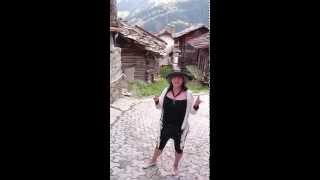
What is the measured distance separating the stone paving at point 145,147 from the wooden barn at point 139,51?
1891 mm

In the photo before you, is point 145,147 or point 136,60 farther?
point 136,60

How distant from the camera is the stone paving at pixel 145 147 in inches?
148

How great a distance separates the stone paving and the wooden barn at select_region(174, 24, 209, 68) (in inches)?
56.6

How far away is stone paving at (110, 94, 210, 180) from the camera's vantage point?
3748 millimetres

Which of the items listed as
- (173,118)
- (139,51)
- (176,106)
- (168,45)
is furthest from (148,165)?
(168,45)

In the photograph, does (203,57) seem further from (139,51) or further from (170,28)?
(170,28)

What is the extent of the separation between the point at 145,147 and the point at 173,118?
179 cm

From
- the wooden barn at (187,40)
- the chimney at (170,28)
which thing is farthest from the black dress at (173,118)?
the chimney at (170,28)

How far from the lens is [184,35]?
9.41 metres

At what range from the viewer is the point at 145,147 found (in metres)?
4.94

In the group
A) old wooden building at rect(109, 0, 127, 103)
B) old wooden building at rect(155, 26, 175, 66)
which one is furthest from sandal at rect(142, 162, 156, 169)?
old wooden building at rect(155, 26, 175, 66)

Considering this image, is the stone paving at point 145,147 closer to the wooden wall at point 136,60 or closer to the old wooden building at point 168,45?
the wooden wall at point 136,60

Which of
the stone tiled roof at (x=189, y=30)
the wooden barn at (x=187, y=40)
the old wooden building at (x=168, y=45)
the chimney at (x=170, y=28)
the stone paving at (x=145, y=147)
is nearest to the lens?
the stone paving at (x=145, y=147)
